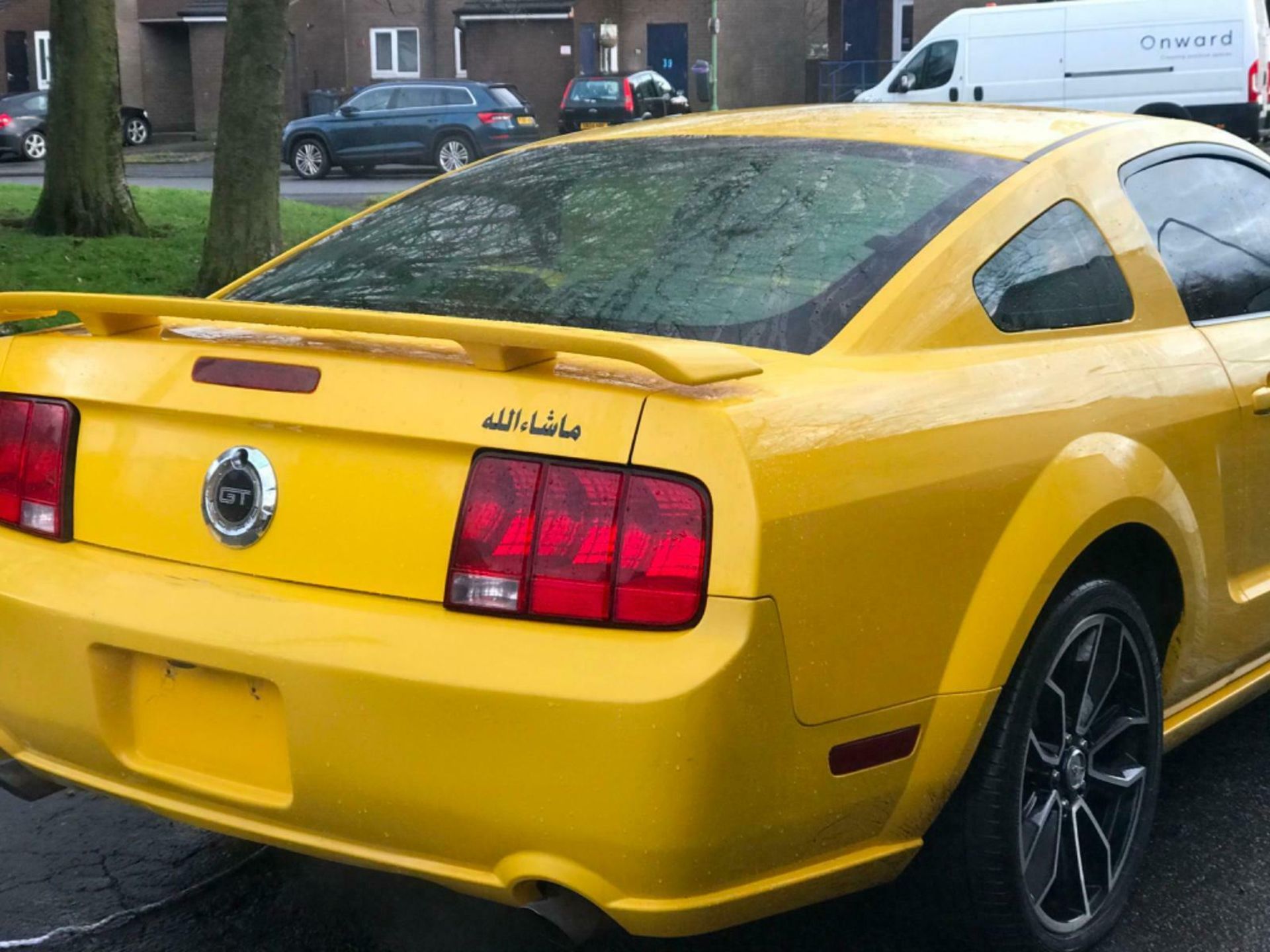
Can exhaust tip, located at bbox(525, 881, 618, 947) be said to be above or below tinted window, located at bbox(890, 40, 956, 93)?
below

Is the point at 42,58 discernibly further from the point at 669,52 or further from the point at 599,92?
the point at 599,92

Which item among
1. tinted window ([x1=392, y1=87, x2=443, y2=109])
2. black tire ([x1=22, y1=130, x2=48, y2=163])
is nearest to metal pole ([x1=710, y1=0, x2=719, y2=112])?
tinted window ([x1=392, y1=87, x2=443, y2=109])

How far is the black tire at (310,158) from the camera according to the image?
2752cm

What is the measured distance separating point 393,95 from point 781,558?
26.9 m

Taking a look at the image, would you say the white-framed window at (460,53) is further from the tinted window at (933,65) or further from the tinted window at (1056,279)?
the tinted window at (1056,279)

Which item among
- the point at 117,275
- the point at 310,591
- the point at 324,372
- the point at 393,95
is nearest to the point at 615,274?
the point at 324,372

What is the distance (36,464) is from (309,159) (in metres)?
25.9

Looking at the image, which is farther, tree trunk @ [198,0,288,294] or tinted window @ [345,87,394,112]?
tinted window @ [345,87,394,112]

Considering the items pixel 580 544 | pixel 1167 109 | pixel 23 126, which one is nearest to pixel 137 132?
pixel 23 126

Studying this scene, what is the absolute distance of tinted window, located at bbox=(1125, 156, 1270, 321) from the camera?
349cm

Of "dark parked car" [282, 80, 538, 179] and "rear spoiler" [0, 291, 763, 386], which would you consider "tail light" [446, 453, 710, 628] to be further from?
"dark parked car" [282, 80, 538, 179]

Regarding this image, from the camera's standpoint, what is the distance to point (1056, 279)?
309 centimetres

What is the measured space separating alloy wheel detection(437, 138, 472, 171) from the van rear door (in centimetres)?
911

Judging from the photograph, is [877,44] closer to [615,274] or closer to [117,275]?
[117,275]
